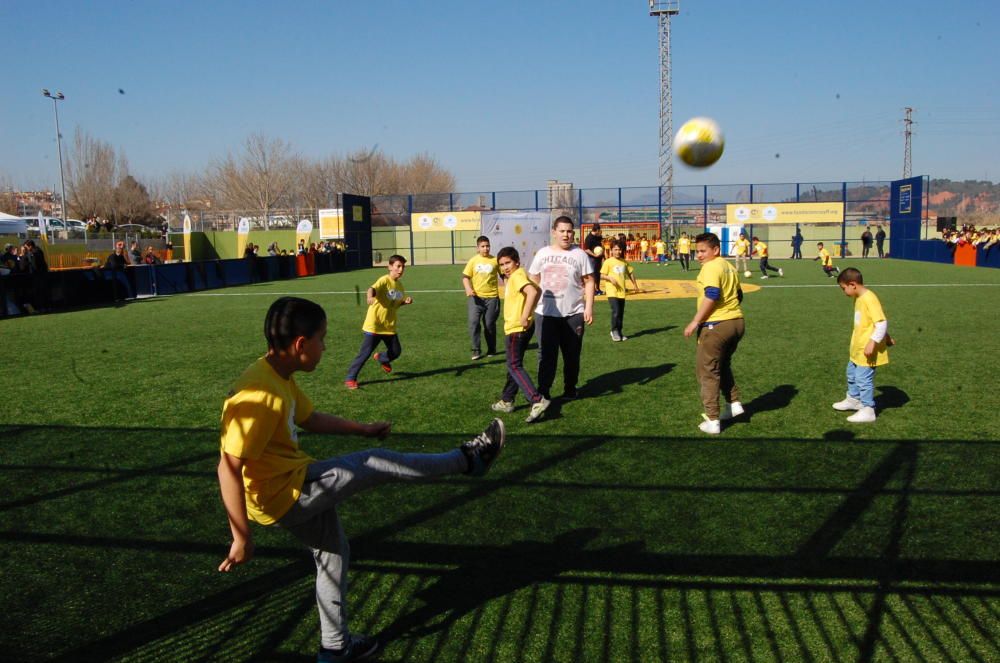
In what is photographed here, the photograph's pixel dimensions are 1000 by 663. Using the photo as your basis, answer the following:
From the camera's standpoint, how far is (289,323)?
303 cm

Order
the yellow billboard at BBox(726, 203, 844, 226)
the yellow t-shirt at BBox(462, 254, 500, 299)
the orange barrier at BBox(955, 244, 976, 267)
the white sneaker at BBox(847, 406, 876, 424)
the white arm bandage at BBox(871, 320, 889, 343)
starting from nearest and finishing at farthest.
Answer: the white arm bandage at BBox(871, 320, 889, 343), the white sneaker at BBox(847, 406, 876, 424), the yellow t-shirt at BBox(462, 254, 500, 299), the orange barrier at BBox(955, 244, 976, 267), the yellow billboard at BBox(726, 203, 844, 226)

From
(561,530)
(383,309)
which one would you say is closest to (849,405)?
(561,530)

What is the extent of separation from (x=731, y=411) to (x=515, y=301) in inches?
94.2

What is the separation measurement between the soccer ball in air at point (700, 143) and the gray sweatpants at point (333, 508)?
960 centimetres

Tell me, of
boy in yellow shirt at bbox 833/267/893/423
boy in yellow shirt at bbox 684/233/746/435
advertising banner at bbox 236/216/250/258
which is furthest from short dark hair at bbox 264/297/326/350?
advertising banner at bbox 236/216/250/258

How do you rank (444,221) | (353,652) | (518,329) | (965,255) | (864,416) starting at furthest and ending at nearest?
1. (444,221)
2. (965,255)
3. (518,329)
4. (864,416)
5. (353,652)

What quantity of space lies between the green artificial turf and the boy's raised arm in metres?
0.85

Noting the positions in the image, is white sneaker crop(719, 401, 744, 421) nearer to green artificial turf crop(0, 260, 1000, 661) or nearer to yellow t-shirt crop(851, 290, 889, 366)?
green artificial turf crop(0, 260, 1000, 661)

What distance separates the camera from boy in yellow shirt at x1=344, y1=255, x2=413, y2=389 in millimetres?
9297

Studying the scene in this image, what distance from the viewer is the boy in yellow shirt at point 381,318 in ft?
30.5

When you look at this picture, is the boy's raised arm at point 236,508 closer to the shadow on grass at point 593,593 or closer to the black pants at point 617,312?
the shadow on grass at point 593,593

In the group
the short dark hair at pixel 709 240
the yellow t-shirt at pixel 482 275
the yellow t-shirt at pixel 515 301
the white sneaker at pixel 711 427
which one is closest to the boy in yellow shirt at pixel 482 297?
the yellow t-shirt at pixel 482 275

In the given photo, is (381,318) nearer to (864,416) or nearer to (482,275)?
(482,275)

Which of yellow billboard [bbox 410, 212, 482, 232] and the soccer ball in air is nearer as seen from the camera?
the soccer ball in air
